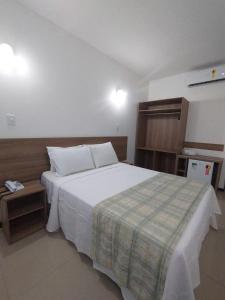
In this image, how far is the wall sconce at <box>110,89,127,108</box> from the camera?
292cm

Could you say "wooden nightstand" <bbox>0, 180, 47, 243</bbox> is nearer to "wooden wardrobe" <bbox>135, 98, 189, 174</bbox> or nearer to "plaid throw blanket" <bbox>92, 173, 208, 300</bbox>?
"plaid throw blanket" <bbox>92, 173, 208, 300</bbox>

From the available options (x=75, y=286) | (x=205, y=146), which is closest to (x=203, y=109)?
(x=205, y=146)

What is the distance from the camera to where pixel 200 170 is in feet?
9.16

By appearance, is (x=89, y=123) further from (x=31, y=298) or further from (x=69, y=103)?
(x=31, y=298)

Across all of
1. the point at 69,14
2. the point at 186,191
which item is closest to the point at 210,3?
the point at 69,14

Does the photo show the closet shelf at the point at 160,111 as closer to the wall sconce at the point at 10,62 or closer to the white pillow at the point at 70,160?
the white pillow at the point at 70,160

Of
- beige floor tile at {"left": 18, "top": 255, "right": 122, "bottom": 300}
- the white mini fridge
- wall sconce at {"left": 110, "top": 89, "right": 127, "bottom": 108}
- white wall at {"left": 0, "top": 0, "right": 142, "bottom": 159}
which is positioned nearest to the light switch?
white wall at {"left": 0, "top": 0, "right": 142, "bottom": 159}

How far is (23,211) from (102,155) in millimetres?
1277

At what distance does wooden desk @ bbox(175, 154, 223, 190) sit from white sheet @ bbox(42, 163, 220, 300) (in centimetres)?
117

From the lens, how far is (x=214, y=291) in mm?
1131

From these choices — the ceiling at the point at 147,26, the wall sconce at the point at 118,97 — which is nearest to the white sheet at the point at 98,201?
the wall sconce at the point at 118,97

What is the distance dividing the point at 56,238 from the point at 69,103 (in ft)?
5.90

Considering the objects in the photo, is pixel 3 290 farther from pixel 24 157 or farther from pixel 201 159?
pixel 201 159

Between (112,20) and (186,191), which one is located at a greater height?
(112,20)
